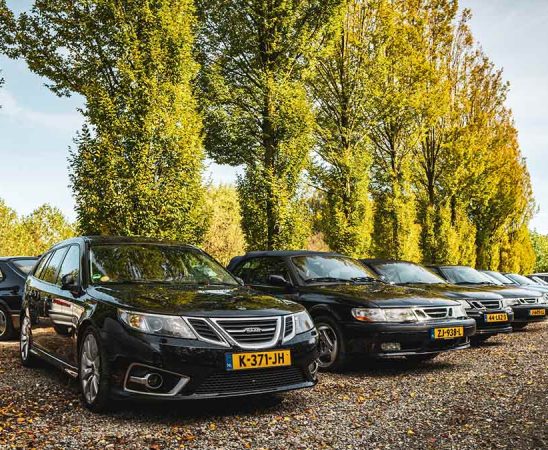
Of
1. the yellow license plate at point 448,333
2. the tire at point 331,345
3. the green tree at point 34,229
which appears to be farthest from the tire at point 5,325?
the green tree at point 34,229

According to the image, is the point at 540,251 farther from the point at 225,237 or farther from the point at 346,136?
the point at 346,136

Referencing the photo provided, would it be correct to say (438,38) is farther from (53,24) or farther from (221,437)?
(221,437)

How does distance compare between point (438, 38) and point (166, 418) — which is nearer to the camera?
point (166, 418)

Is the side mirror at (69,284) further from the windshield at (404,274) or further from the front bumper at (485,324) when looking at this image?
the front bumper at (485,324)

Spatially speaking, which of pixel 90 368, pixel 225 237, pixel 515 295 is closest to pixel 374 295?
pixel 90 368

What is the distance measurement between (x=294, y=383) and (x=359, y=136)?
17.3 metres

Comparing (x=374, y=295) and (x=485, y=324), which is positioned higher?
(x=374, y=295)

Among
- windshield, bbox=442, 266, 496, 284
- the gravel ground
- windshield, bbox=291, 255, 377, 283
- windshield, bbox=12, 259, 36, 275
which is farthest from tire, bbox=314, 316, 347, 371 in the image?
windshield, bbox=442, 266, 496, 284

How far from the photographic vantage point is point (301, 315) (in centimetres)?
554

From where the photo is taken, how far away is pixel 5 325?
32.9 ft

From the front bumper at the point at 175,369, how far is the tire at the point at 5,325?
595 cm

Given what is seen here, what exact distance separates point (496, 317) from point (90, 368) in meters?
7.63

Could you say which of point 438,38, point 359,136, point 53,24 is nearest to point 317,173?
point 359,136

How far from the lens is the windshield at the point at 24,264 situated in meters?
10.4
